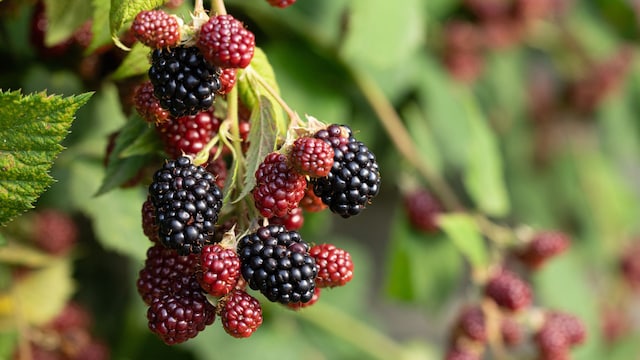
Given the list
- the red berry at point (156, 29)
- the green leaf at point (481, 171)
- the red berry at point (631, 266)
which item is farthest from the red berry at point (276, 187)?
the red berry at point (631, 266)

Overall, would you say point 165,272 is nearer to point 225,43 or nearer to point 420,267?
point 225,43

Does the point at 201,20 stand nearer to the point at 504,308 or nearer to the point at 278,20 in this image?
the point at 278,20

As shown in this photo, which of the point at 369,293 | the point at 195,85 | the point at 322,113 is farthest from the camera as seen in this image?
the point at 369,293

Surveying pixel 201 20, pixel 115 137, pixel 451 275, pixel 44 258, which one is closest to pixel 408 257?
pixel 451 275

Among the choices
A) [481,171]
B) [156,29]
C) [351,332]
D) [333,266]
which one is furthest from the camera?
[351,332]

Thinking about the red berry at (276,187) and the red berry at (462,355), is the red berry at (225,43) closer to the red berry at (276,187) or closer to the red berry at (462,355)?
the red berry at (276,187)

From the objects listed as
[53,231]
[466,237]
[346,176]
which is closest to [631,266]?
[466,237]
